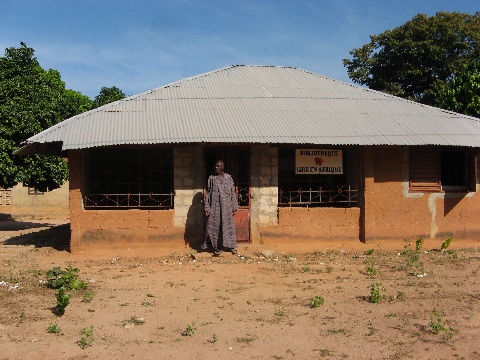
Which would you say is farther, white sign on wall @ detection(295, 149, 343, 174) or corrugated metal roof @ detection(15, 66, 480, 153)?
white sign on wall @ detection(295, 149, 343, 174)

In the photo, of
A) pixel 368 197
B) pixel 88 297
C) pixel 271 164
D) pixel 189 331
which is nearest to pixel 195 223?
pixel 271 164

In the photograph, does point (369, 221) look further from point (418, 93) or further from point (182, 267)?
point (418, 93)

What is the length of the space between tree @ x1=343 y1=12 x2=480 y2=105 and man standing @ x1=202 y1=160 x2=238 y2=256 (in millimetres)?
17755

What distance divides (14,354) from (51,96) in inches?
419

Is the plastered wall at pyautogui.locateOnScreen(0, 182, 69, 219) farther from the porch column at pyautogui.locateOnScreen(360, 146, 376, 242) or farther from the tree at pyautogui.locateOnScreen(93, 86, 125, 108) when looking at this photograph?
the porch column at pyautogui.locateOnScreen(360, 146, 376, 242)

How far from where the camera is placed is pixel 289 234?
10289 millimetres

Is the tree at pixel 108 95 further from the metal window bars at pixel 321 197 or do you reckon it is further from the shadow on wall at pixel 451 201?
the shadow on wall at pixel 451 201

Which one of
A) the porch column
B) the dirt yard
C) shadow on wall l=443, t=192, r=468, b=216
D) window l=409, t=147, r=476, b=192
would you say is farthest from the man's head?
shadow on wall l=443, t=192, r=468, b=216

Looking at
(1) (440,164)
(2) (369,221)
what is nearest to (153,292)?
(2) (369,221)

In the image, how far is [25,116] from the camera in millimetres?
13008

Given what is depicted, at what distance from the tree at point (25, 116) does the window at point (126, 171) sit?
2.93 metres

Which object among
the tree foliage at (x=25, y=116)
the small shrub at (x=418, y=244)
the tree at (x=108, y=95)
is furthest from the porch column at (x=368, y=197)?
the tree at (x=108, y=95)

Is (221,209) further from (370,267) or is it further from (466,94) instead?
(466,94)

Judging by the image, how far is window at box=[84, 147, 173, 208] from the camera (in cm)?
1104
